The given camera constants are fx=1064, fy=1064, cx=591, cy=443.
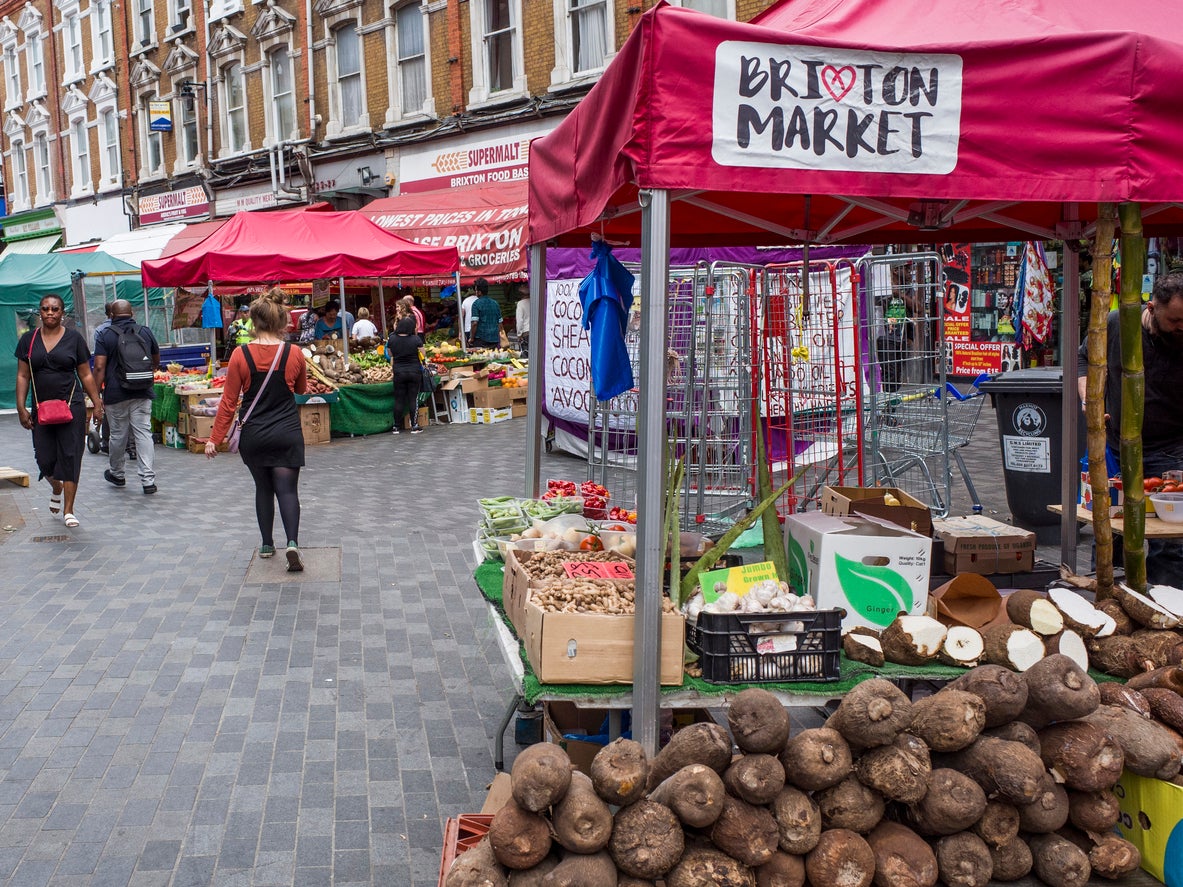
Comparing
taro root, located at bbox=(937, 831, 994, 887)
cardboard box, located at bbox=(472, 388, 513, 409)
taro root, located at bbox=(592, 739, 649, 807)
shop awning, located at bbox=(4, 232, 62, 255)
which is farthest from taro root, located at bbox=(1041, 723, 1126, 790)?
shop awning, located at bbox=(4, 232, 62, 255)

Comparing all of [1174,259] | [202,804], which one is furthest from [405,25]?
[202,804]

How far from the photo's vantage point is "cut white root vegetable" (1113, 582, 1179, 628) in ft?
12.7

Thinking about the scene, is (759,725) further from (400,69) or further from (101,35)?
(101,35)

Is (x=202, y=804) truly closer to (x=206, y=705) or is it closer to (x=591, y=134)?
(x=206, y=705)

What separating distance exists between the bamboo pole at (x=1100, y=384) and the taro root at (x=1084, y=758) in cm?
104

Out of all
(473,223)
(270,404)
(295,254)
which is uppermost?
(473,223)

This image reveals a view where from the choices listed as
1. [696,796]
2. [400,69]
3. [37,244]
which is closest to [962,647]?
[696,796]

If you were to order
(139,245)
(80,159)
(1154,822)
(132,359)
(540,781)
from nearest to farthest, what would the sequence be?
(540,781), (1154,822), (132,359), (139,245), (80,159)

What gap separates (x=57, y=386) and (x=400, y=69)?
54.0 ft

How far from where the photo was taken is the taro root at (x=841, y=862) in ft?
9.81

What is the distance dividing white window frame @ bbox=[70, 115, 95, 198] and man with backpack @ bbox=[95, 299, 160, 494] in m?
28.3

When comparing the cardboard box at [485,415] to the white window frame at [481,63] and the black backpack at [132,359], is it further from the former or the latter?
the white window frame at [481,63]

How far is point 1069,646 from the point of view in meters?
3.77

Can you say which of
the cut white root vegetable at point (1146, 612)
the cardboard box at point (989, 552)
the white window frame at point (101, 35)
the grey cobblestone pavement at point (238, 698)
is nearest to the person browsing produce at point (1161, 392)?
the cardboard box at point (989, 552)
